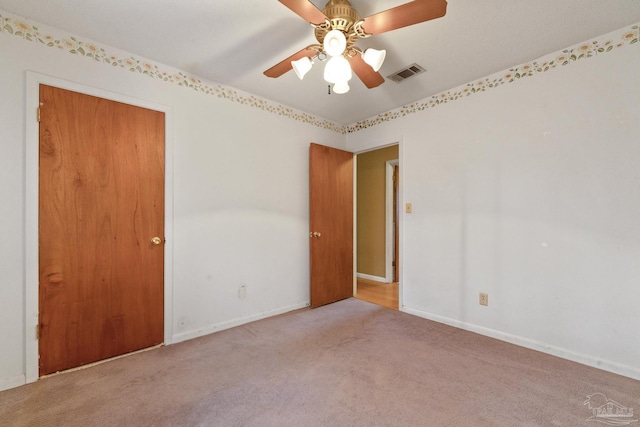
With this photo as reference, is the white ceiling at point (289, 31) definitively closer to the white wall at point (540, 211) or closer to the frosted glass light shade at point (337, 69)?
the white wall at point (540, 211)

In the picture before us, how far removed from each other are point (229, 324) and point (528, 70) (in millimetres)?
3570

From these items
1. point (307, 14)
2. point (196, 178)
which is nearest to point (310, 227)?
point (196, 178)

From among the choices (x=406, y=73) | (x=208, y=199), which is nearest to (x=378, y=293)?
(x=208, y=199)

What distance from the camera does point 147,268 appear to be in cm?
227

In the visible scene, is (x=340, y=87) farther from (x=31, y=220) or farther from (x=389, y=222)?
(x=389, y=222)

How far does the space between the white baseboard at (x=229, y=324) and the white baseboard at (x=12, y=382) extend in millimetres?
898

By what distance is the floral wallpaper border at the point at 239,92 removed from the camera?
1863 mm

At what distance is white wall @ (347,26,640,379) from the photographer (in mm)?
1926

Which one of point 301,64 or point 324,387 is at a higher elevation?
point 301,64

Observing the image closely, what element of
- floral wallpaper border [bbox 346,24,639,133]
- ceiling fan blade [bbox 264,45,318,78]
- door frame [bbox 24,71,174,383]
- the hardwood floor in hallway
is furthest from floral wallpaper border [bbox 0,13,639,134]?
the hardwood floor in hallway

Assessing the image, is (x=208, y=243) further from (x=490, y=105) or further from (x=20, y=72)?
(x=490, y=105)

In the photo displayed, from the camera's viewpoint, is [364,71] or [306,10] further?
[364,71]

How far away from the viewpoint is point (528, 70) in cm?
231

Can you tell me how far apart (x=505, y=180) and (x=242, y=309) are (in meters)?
2.82
